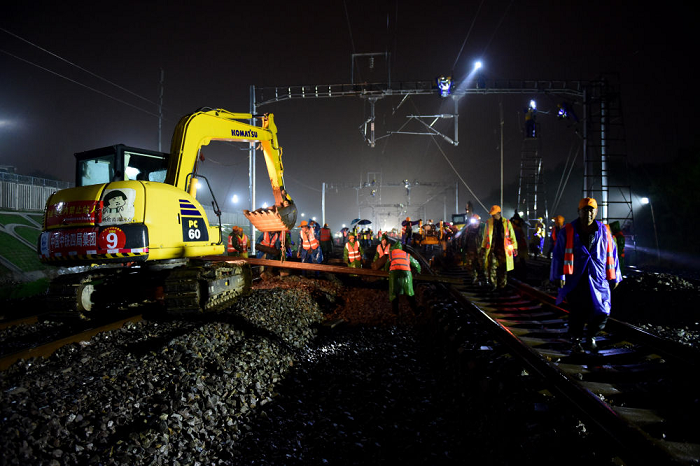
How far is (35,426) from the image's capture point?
302cm

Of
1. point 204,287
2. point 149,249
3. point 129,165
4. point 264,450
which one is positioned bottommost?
point 264,450

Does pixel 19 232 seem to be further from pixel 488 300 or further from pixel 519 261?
pixel 519 261

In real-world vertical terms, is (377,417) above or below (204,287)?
below

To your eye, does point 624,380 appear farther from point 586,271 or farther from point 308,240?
point 308,240

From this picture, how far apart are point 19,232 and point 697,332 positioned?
Result: 2249 centimetres

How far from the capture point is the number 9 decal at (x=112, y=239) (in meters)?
5.28

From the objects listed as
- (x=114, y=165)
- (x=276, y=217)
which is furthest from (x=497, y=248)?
(x=114, y=165)

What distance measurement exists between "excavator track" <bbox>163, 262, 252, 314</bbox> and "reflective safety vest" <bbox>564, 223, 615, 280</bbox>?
17.7 ft

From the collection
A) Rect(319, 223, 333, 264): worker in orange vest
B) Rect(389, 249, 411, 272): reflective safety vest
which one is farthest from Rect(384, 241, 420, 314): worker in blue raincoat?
Rect(319, 223, 333, 264): worker in orange vest

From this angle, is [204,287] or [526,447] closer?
[526,447]

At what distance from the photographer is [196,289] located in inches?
231

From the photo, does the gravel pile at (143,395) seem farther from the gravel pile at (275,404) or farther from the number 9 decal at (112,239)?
the number 9 decal at (112,239)

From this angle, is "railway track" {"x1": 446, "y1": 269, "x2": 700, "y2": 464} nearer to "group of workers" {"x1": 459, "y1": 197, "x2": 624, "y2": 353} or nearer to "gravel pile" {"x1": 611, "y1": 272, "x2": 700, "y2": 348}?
"group of workers" {"x1": 459, "y1": 197, "x2": 624, "y2": 353}

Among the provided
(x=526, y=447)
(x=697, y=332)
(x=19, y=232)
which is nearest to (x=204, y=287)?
(x=526, y=447)
